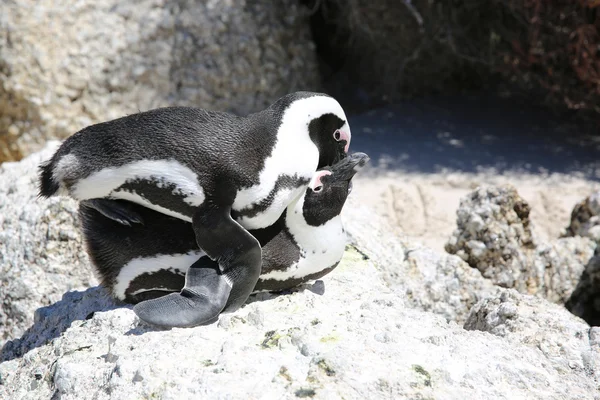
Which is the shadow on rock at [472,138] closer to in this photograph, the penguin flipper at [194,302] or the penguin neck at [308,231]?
the penguin neck at [308,231]

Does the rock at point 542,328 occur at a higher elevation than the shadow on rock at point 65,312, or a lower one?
higher

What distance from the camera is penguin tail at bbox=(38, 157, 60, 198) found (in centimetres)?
138

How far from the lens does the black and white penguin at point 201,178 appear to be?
1.35 meters

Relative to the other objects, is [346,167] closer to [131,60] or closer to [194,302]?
[194,302]

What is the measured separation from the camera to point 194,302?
1.37 m

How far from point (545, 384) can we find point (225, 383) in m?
0.53

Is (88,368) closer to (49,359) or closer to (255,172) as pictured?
(49,359)

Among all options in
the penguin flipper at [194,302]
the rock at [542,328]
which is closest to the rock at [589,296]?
the rock at [542,328]

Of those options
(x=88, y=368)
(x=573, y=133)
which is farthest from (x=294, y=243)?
(x=573, y=133)

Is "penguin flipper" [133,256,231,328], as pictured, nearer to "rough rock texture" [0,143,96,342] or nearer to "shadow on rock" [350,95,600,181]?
"rough rock texture" [0,143,96,342]

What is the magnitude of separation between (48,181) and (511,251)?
137cm

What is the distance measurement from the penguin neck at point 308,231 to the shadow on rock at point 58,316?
1.29 ft

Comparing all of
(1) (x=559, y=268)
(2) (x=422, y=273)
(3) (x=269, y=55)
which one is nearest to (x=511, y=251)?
(1) (x=559, y=268)

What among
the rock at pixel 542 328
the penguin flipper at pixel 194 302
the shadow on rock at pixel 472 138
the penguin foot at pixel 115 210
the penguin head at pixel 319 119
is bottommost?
the shadow on rock at pixel 472 138
